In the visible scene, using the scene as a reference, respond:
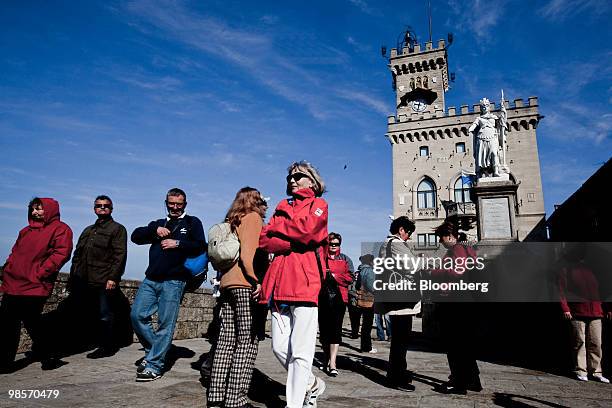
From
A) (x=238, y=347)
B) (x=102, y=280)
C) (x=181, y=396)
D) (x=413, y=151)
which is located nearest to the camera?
(x=238, y=347)

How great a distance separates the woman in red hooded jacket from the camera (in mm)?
4168

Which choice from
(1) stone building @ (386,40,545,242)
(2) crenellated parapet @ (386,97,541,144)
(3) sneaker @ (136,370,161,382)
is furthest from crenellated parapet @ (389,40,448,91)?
(3) sneaker @ (136,370,161,382)

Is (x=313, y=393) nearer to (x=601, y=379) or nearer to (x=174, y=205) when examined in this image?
(x=174, y=205)

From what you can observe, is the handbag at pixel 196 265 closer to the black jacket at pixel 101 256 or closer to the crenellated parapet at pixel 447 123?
the black jacket at pixel 101 256

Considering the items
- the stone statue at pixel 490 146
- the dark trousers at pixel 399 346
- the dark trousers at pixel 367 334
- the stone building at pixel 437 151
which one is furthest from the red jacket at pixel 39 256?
the stone building at pixel 437 151

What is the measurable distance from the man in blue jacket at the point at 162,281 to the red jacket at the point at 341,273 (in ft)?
6.87

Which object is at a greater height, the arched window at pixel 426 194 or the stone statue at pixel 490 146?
the arched window at pixel 426 194

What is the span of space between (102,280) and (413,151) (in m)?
33.3

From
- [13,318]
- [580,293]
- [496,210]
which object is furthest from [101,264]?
[496,210]

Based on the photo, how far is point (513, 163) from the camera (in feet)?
106

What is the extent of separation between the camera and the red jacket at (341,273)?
222 inches

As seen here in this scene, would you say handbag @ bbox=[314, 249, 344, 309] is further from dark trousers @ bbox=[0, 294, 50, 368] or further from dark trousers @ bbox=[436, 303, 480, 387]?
dark trousers @ bbox=[0, 294, 50, 368]

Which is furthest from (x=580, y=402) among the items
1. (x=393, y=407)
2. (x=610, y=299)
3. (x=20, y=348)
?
(x=20, y=348)

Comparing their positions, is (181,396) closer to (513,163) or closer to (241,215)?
(241,215)
